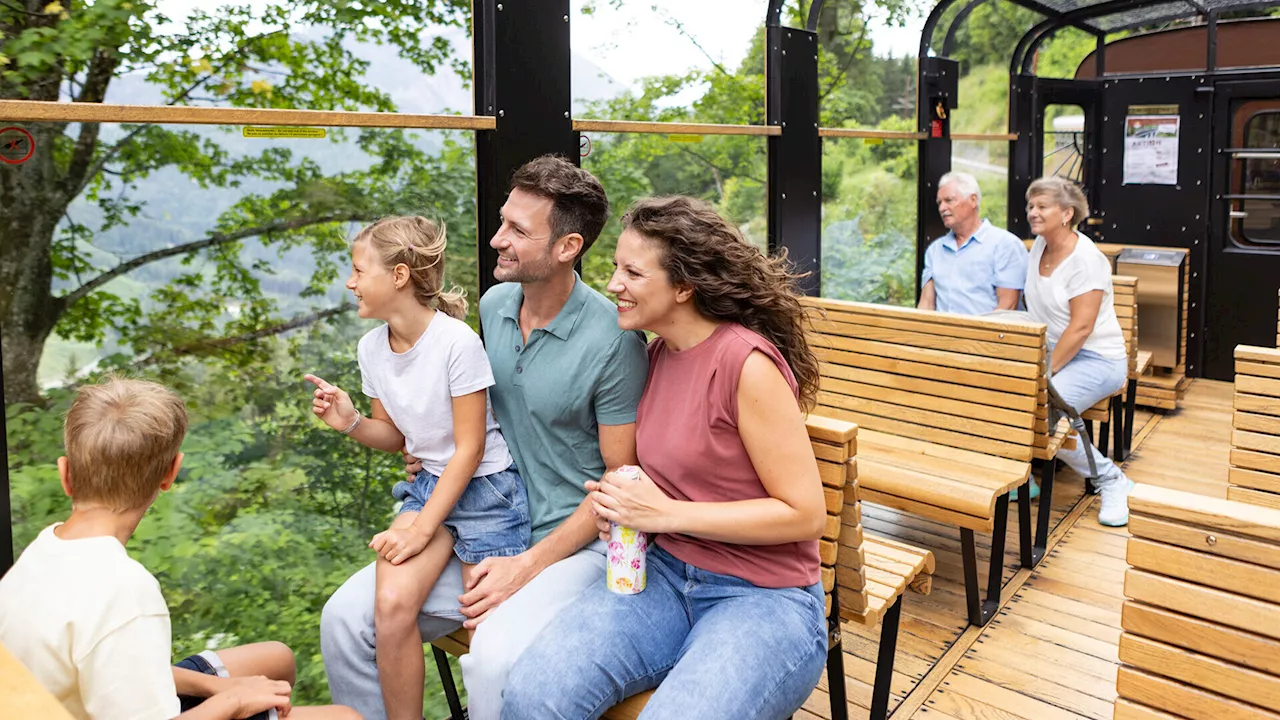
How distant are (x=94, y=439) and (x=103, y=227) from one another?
3081 millimetres

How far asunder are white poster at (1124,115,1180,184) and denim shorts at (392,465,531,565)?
7.45 meters

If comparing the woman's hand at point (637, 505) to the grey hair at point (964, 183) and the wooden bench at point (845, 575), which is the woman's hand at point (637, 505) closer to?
the wooden bench at point (845, 575)

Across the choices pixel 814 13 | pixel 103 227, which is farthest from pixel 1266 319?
pixel 103 227

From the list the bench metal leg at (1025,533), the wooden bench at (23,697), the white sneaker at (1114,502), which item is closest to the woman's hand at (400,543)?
the wooden bench at (23,697)

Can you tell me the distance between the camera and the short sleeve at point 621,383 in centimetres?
255

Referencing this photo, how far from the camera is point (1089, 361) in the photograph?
17.3 ft

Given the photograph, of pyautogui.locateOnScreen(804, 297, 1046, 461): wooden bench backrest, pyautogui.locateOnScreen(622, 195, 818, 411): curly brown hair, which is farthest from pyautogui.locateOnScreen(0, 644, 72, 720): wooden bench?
pyautogui.locateOnScreen(804, 297, 1046, 461): wooden bench backrest

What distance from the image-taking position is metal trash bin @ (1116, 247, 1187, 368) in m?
7.71

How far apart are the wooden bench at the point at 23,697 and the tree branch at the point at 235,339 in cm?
320

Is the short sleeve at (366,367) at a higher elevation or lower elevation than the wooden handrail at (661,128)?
lower

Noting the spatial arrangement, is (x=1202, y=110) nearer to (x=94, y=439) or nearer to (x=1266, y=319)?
(x=1266, y=319)

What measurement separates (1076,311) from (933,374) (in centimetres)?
122

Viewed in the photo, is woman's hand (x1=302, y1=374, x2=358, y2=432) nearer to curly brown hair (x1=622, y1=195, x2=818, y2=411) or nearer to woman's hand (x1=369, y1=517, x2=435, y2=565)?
woman's hand (x1=369, y1=517, x2=435, y2=565)

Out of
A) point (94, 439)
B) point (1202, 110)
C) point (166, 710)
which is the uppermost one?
point (1202, 110)
